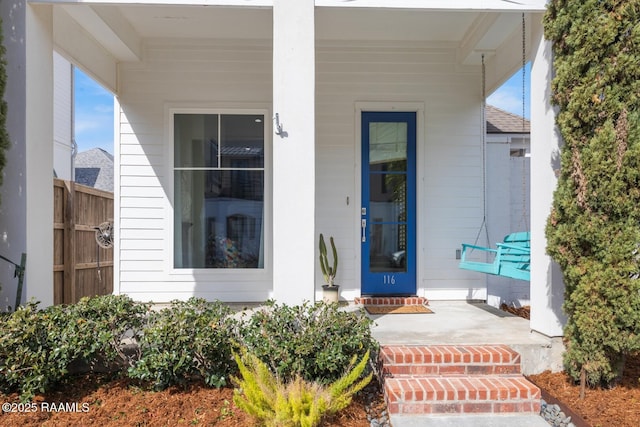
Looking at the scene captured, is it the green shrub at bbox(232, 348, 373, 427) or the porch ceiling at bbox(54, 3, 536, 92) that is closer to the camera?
the green shrub at bbox(232, 348, 373, 427)

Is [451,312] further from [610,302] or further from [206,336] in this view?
[206,336]

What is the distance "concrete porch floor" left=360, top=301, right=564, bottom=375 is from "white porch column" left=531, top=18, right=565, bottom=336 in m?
0.19

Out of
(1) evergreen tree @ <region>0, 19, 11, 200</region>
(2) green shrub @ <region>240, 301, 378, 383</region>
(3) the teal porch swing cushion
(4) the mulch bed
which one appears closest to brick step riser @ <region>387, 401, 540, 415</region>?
(4) the mulch bed

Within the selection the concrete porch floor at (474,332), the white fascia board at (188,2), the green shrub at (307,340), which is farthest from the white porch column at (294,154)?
the concrete porch floor at (474,332)

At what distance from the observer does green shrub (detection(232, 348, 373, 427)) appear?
250 centimetres

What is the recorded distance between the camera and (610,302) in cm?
304

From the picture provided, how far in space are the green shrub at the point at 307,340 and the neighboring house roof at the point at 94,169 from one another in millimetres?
16875

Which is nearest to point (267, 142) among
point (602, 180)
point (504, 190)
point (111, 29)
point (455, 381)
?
point (111, 29)

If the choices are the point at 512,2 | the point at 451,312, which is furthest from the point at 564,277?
the point at 512,2

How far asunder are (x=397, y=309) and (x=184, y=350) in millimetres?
2698

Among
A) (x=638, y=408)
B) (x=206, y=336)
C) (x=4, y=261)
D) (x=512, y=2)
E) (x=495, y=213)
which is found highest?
(x=512, y=2)

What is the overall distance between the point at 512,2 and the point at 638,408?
324cm

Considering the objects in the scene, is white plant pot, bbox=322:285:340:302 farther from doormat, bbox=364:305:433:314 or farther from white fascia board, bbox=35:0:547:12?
white fascia board, bbox=35:0:547:12

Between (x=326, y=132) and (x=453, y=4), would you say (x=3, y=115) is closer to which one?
(x=326, y=132)
